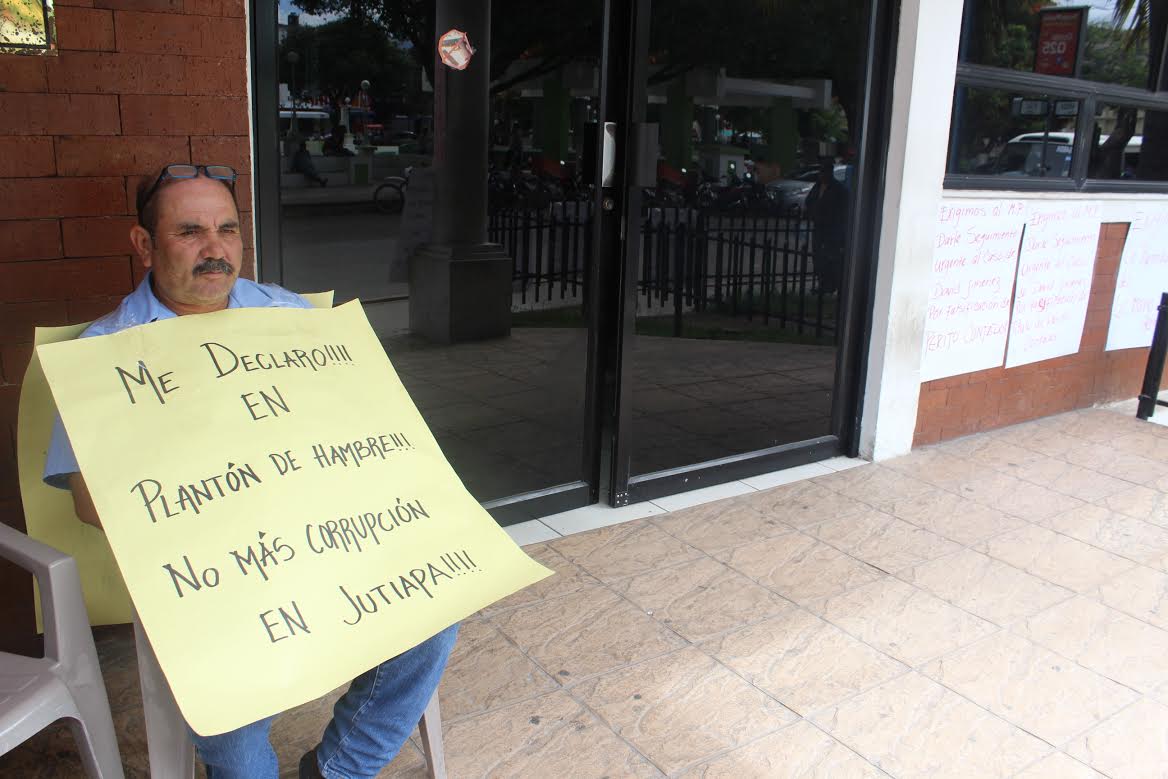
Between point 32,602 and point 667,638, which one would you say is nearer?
point 32,602

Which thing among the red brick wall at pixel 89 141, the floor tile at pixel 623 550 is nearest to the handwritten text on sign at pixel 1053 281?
the floor tile at pixel 623 550

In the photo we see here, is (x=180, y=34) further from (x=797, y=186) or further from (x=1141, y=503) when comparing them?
(x=1141, y=503)

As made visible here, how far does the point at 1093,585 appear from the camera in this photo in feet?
10.6

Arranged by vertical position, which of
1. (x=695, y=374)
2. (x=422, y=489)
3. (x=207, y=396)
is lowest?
(x=695, y=374)

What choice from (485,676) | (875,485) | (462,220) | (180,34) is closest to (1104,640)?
(875,485)

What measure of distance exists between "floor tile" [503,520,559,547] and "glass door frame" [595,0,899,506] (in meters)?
0.32

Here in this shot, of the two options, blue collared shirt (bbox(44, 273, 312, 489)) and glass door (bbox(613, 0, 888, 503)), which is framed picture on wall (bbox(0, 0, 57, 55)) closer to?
blue collared shirt (bbox(44, 273, 312, 489))

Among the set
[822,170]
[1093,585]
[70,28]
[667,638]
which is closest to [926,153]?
[822,170]

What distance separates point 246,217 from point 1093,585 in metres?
2.92

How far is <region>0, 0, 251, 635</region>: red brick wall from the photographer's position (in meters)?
2.29

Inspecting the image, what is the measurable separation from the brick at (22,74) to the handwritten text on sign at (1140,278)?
5050 mm

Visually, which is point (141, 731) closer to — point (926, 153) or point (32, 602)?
point (32, 602)

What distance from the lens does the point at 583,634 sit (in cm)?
277

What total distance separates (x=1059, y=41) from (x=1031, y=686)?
134 inches
